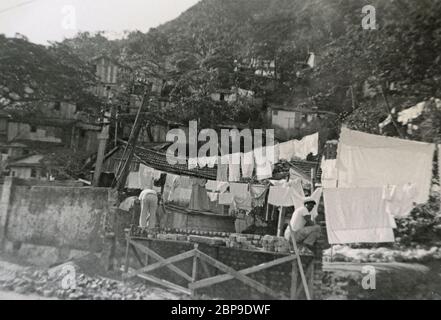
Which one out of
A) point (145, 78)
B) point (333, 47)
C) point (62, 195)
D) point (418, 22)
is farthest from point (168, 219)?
point (145, 78)

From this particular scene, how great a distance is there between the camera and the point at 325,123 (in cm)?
2031

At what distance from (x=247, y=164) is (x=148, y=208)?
151 inches

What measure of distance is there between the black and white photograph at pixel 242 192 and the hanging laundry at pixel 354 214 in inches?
1.1

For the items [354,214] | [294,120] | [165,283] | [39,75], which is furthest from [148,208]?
[294,120]

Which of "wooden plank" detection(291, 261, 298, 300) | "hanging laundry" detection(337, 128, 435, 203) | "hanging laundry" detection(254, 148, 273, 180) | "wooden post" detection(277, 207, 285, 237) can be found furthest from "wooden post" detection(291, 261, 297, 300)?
"hanging laundry" detection(254, 148, 273, 180)

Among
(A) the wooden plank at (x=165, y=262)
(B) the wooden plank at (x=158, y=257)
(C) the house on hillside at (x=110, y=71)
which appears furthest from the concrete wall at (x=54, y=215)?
(C) the house on hillside at (x=110, y=71)

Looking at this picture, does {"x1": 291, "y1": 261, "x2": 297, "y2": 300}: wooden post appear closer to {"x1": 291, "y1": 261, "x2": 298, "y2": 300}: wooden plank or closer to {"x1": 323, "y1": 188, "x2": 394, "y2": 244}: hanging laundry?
{"x1": 291, "y1": 261, "x2": 298, "y2": 300}: wooden plank

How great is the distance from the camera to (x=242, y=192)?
1441cm

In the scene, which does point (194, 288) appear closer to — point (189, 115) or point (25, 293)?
point (25, 293)

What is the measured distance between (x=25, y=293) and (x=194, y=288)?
317 cm

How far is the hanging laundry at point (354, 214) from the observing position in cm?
866

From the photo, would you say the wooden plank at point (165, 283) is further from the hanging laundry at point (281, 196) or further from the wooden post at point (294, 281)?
the hanging laundry at point (281, 196)

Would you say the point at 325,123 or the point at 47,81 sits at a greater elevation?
the point at 47,81

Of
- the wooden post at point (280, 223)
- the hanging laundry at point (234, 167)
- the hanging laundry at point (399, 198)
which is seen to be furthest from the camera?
the hanging laundry at point (234, 167)
